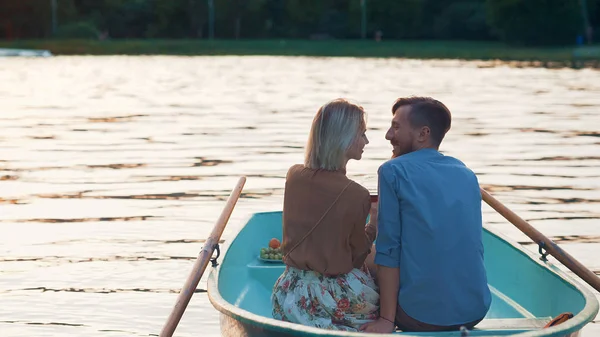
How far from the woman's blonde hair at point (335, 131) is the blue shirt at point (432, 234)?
0.74 feet

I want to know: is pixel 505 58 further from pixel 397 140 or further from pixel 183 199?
pixel 397 140

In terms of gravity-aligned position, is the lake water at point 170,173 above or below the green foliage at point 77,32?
above

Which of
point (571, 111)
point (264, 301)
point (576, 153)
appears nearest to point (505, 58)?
point (571, 111)

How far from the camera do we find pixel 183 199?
12609 millimetres

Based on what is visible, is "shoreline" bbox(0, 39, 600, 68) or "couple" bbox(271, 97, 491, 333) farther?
"shoreline" bbox(0, 39, 600, 68)

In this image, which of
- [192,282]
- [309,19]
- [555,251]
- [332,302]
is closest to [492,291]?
[555,251]

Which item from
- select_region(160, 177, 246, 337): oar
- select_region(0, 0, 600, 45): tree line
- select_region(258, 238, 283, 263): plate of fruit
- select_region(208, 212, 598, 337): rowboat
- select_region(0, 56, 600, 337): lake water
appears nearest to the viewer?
select_region(208, 212, 598, 337): rowboat

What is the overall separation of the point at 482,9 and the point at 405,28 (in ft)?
20.4

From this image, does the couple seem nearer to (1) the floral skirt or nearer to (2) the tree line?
(1) the floral skirt

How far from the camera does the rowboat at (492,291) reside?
499 cm

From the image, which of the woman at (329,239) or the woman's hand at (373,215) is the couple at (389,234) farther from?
the woman's hand at (373,215)

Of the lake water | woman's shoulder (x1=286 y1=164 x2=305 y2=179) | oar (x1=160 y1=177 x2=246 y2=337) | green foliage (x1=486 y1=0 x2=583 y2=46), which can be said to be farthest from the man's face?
green foliage (x1=486 y1=0 x2=583 y2=46)

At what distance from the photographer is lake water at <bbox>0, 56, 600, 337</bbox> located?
829 centimetres

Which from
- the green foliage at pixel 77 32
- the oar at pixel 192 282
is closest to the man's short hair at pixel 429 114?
the oar at pixel 192 282
